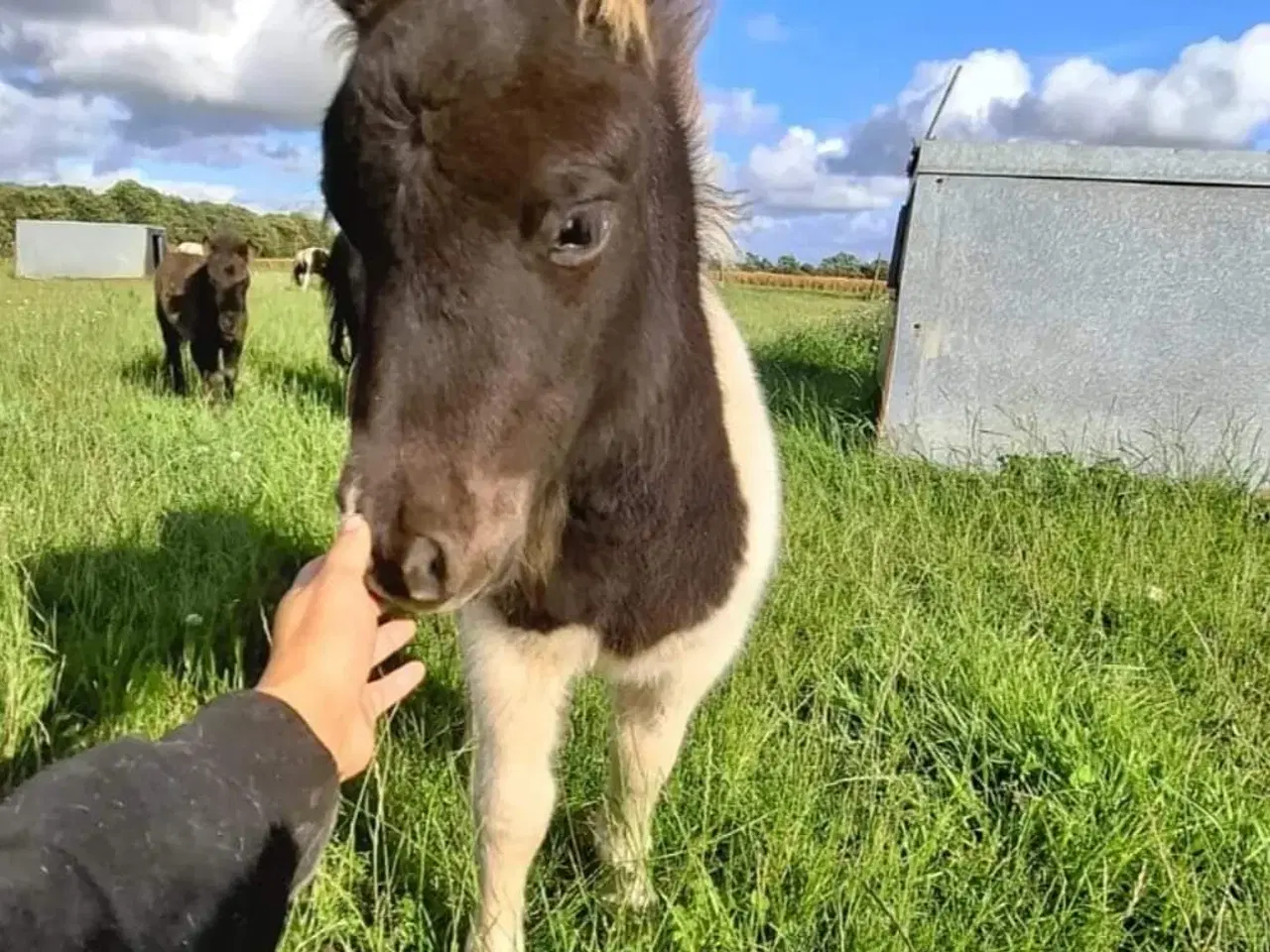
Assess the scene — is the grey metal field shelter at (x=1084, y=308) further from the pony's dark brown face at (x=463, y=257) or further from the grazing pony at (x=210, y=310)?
the grazing pony at (x=210, y=310)

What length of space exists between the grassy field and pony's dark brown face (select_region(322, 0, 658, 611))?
3.24ft

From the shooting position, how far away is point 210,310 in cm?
929

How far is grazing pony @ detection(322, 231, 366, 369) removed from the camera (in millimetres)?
1991

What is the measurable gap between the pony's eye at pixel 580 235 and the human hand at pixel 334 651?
1.83 ft

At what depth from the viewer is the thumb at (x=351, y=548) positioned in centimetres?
158

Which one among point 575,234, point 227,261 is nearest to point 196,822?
point 575,234

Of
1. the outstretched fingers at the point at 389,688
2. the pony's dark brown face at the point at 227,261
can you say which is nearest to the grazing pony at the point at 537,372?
the outstretched fingers at the point at 389,688

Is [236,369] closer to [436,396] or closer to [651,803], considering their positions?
[651,803]

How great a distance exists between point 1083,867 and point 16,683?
8.85ft

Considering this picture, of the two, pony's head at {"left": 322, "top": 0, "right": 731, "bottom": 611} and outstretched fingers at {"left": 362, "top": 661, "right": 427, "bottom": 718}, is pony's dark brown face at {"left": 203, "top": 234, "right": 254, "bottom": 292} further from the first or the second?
outstretched fingers at {"left": 362, "top": 661, "right": 427, "bottom": 718}

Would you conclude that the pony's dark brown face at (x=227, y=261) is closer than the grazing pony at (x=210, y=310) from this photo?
No

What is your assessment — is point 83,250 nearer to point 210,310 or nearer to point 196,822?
point 210,310

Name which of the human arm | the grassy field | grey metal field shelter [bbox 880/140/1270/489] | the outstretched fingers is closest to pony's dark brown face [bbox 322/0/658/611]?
the outstretched fingers

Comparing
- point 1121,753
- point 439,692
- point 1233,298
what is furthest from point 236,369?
point 1121,753
